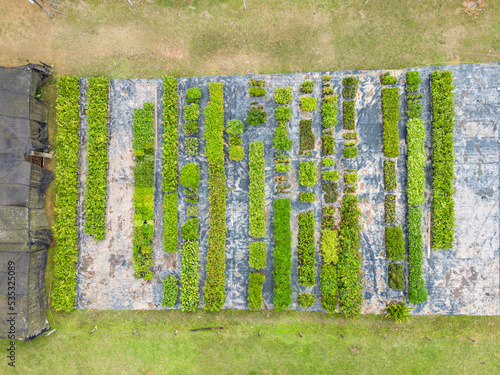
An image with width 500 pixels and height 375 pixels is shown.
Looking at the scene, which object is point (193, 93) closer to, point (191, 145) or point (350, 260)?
point (191, 145)

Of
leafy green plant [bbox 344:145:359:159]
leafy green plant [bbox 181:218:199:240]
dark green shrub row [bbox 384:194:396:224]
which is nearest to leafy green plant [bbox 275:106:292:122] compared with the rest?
leafy green plant [bbox 344:145:359:159]

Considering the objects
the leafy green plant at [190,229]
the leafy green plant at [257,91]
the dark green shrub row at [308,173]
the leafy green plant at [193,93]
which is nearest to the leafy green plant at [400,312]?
the dark green shrub row at [308,173]

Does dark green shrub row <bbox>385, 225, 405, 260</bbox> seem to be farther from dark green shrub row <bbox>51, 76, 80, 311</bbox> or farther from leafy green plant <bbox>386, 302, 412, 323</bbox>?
dark green shrub row <bbox>51, 76, 80, 311</bbox>

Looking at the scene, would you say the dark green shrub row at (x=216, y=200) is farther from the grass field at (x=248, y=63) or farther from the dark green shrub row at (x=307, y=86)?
the dark green shrub row at (x=307, y=86)

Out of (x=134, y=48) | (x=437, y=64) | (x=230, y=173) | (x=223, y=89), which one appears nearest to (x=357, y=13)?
(x=437, y=64)

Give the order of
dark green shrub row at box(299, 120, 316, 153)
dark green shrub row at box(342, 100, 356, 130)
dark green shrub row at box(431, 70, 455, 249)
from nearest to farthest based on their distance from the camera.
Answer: dark green shrub row at box(431, 70, 455, 249), dark green shrub row at box(342, 100, 356, 130), dark green shrub row at box(299, 120, 316, 153)

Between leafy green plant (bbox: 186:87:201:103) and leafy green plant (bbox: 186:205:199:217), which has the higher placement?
leafy green plant (bbox: 186:87:201:103)
